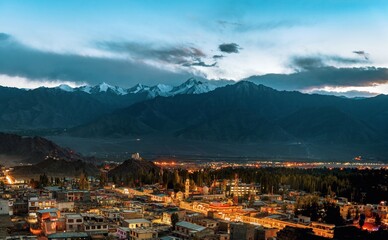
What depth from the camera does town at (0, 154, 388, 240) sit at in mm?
37750

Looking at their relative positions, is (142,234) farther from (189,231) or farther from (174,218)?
(174,218)

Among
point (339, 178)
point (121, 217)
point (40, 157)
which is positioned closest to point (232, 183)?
point (339, 178)

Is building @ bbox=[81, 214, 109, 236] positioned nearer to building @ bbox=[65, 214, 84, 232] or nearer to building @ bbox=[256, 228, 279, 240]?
building @ bbox=[65, 214, 84, 232]

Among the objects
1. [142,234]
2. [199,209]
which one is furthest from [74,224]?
[199,209]

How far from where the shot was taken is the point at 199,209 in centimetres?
5291

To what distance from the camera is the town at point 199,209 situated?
37.8 m

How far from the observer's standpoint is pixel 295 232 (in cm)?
4169

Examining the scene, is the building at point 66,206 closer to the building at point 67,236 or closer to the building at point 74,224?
the building at point 74,224

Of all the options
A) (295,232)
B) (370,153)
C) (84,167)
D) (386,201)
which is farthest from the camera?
(370,153)

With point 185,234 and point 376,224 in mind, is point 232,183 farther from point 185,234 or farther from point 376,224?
point 185,234

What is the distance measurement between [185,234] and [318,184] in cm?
3446

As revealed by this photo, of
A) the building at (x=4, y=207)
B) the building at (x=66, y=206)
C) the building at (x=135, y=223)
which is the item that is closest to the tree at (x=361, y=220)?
the building at (x=135, y=223)

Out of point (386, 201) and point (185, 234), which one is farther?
point (386, 201)

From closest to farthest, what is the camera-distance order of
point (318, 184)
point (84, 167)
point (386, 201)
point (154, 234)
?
1. point (154, 234)
2. point (386, 201)
3. point (318, 184)
4. point (84, 167)
